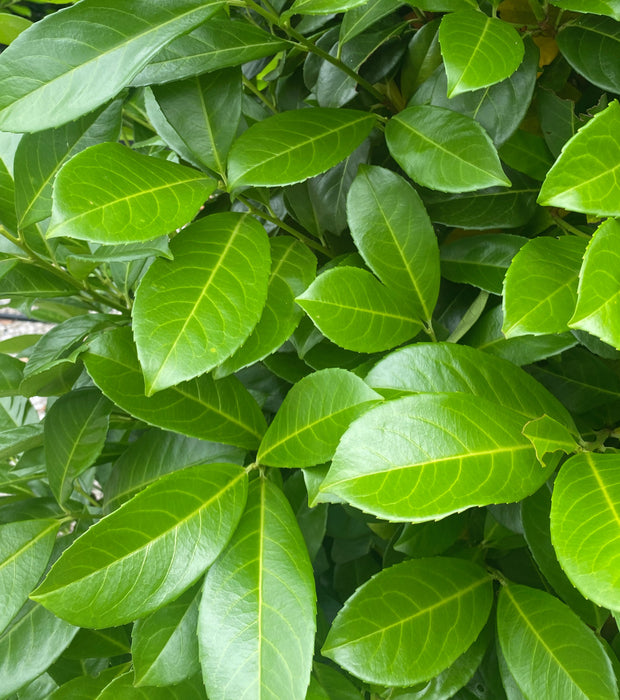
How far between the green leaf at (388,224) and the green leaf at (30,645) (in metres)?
0.42

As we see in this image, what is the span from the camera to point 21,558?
0.59 metres

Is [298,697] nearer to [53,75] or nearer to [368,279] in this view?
[368,279]

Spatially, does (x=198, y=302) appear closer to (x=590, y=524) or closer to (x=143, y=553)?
(x=143, y=553)

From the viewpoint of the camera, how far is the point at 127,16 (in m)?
0.49

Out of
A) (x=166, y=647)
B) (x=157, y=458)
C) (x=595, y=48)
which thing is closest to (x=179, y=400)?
(x=157, y=458)

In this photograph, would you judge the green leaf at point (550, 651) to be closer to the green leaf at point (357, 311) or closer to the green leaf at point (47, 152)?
the green leaf at point (357, 311)

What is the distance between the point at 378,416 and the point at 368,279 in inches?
6.3

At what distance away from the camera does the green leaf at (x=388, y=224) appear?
558mm

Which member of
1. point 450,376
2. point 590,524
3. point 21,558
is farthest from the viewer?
point 21,558

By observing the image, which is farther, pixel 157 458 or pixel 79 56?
pixel 157 458

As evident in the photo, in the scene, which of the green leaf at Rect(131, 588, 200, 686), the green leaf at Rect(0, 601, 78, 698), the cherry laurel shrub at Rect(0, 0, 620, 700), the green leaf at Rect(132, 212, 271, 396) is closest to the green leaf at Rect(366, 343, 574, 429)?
the cherry laurel shrub at Rect(0, 0, 620, 700)

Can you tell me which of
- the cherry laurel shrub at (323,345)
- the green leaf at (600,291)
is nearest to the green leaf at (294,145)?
the cherry laurel shrub at (323,345)

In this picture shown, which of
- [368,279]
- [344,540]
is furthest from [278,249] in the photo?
[344,540]

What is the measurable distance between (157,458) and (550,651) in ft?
1.20
